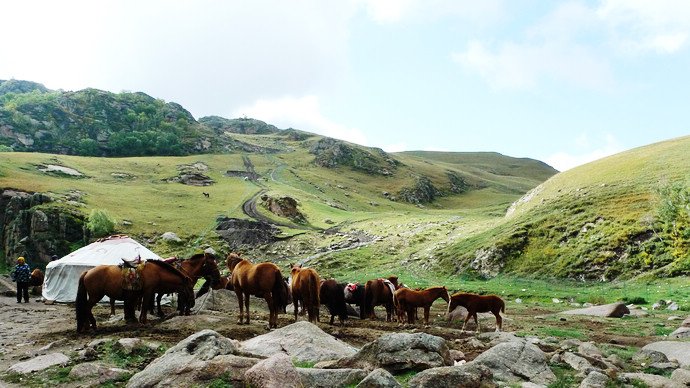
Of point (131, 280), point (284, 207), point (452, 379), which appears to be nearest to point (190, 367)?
point (452, 379)

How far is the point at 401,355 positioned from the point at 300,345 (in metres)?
3.16

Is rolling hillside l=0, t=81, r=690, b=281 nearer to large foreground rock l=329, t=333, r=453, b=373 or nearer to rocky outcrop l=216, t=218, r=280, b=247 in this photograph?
rocky outcrop l=216, t=218, r=280, b=247

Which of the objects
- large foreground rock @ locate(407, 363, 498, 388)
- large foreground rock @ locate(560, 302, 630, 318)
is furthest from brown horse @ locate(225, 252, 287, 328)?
large foreground rock @ locate(560, 302, 630, 318)

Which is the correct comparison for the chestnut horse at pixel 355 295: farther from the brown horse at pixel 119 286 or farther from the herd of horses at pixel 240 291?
the brown horse at pixel 119 286

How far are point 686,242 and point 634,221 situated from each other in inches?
249

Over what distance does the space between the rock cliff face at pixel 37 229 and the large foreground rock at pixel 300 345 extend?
64364 millimetres

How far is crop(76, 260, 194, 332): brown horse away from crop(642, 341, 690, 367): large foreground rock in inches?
641

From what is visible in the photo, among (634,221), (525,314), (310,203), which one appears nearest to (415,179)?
(310,203)

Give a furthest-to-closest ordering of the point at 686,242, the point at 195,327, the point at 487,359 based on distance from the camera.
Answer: the point at 686,242, the point at 195,327, the point at 487,359

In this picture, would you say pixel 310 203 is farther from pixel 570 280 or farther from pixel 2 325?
pixel 2 325

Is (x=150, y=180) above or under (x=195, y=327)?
above

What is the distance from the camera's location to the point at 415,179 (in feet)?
561

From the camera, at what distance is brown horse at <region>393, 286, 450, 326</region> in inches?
720

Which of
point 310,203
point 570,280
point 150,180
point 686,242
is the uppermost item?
point 150,180
